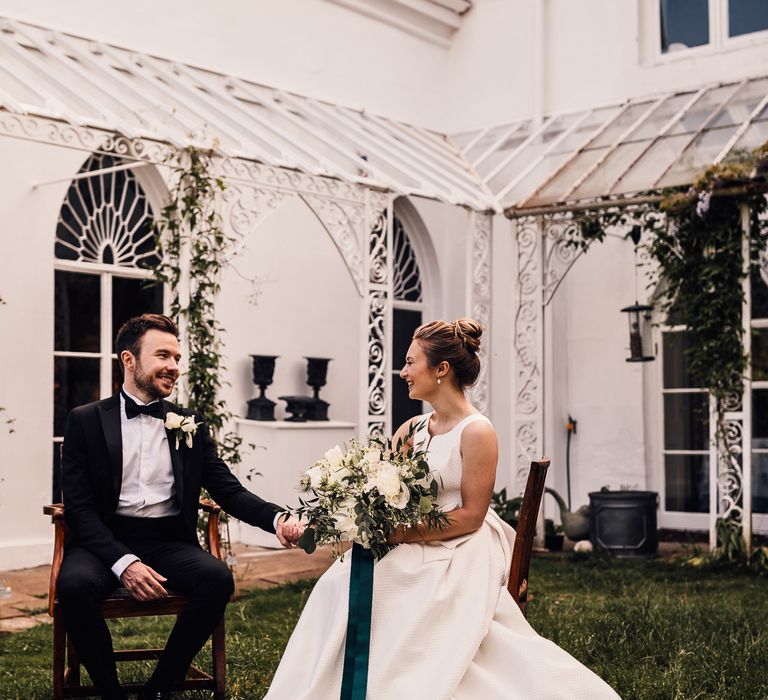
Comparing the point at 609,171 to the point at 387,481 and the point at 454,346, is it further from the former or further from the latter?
the point at 387,481

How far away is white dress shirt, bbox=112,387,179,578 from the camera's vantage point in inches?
168

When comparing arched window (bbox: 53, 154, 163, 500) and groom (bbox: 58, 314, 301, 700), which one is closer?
groom (bbox: 58, 314, 301, 700)

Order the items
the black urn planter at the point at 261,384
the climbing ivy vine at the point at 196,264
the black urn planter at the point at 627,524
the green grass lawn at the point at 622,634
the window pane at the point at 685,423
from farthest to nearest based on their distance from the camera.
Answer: the window pane at the point at 685,423 < the black urn planter at the point at 261,384 < the black urn planter at the point at 627,524 < the climbing ivy vine at the point at 196,264 < the green grass lawn at the point at 622,634

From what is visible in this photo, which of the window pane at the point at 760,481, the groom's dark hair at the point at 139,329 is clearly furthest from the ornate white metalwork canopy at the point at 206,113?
the window pane at the point at 760,481

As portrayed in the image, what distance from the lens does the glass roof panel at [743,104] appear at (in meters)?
8.64

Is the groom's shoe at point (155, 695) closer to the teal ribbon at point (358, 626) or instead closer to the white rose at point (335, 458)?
the teal ribbon at point (358, 626)

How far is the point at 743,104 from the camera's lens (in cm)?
902

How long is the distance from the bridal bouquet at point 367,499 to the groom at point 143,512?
22.6 inches

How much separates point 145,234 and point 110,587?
5.09 metres

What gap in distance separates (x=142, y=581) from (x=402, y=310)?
274 inches

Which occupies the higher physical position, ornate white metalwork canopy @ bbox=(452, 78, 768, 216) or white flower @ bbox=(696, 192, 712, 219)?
ornate white metalwork canopy @ bbox=(452, 78, 768, 216)

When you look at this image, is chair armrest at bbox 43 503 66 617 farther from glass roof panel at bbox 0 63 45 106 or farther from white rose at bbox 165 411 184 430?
glass roof panel at bbox 0 63 45 106

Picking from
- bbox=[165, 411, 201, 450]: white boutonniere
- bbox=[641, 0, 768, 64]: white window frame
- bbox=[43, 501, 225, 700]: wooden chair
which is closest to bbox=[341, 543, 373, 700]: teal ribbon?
bbox=[43, 501, 225, 700]: wooden chair

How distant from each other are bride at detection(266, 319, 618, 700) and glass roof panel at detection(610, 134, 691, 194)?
189 inches
